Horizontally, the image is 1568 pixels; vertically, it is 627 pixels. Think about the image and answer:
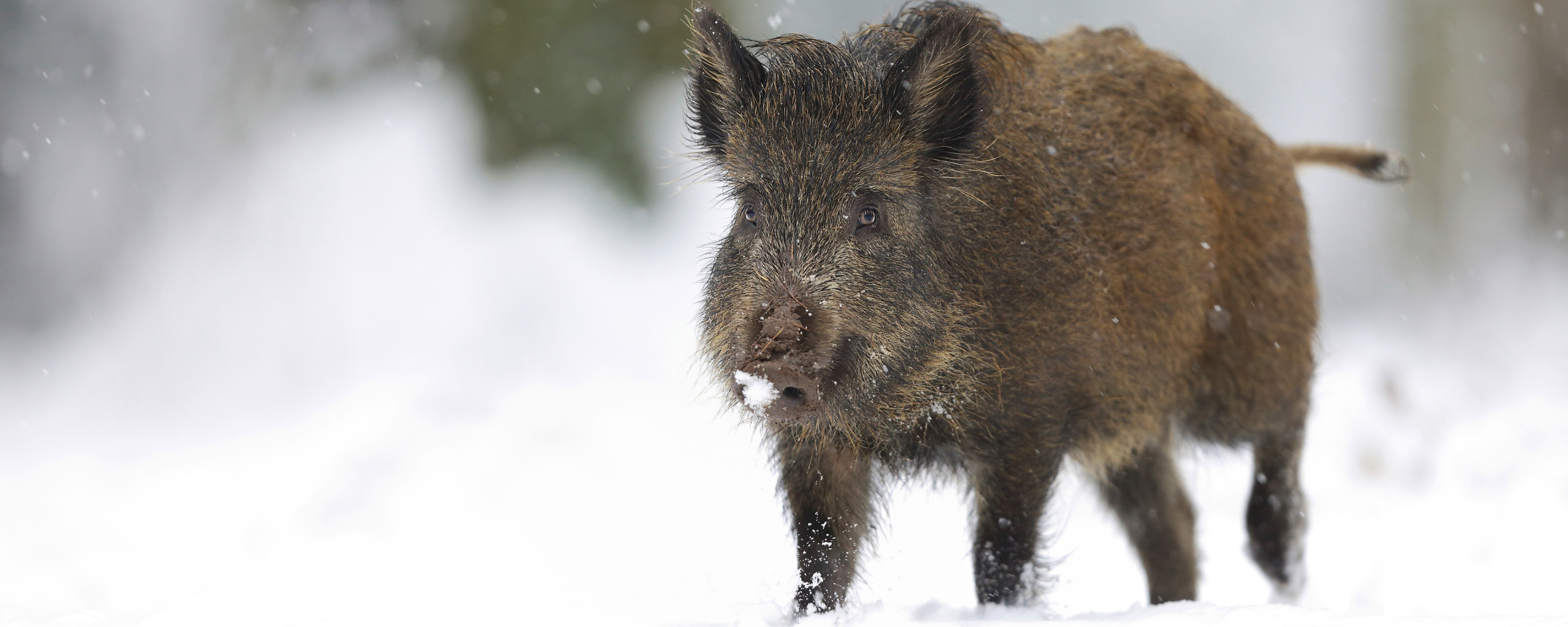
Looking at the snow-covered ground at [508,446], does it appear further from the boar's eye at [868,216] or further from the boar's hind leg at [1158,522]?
the boar's eye at [868,216]

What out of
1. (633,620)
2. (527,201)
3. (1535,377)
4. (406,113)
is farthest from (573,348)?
(1535,377)

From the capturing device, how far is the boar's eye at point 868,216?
3.55 meters

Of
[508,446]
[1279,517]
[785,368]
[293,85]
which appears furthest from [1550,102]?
[293,85]

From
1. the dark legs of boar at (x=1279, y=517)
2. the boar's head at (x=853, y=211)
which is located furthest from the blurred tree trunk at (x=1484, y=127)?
the boar's head at (x=853, y=211)

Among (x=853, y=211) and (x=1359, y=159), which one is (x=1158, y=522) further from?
(x=853, y=211)

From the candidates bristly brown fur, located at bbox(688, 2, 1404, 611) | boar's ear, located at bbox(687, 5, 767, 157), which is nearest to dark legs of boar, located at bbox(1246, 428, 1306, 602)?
A: bristly brown fur, located at bbox(688, 2, 1404, 611)

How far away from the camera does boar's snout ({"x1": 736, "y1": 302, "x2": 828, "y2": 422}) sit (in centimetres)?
311

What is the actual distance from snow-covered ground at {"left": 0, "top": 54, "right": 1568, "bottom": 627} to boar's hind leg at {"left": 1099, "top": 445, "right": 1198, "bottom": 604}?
191mm

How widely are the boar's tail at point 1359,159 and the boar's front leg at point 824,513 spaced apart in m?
3.15

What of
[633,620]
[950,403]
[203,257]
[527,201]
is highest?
[527,201]

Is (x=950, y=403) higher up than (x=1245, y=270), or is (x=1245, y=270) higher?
(x=1245, y=270)

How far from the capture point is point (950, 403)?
3.74m

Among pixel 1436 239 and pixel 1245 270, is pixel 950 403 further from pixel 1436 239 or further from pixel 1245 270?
pixel 1436 239

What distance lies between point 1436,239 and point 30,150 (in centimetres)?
1545
